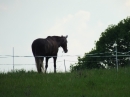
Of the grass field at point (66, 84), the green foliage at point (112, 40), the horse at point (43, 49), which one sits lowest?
the grass field at point (66, 84)

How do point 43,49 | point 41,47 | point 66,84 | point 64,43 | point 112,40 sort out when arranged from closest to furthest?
point 66,84
point 41,47
point 43,49
point 64,43
point 112,40

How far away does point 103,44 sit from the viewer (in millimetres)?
53656

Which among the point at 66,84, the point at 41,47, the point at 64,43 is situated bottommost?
the point at 66,84

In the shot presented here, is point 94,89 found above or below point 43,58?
below

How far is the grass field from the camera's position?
13602mm

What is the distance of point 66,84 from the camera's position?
15.8 m

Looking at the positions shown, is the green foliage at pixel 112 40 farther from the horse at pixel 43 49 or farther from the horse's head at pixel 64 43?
the horse at pixel 43 49

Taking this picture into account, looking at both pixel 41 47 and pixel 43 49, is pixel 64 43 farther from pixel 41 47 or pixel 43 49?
pixel 41 47

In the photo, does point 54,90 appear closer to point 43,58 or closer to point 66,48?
point 43,58

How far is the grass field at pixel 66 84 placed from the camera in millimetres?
13602

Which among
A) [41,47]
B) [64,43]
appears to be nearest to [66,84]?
[41,47]

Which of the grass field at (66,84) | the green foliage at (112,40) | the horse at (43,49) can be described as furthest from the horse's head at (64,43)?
the green foliage at (112,40)

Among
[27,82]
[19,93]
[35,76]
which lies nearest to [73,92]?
[19,93]

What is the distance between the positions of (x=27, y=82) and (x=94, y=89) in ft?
9.32
